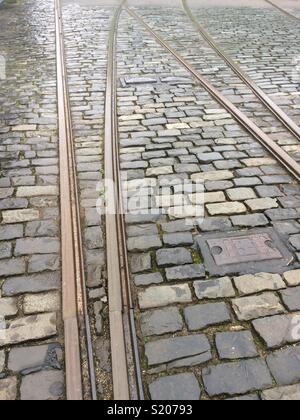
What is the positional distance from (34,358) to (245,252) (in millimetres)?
1890

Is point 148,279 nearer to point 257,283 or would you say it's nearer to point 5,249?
point 257,283

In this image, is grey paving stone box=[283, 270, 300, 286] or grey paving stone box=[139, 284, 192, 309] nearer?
grey paving stone box=[139, 284, 192, 309]

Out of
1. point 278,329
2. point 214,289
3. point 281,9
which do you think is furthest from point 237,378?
point 281,9

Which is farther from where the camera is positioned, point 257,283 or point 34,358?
point 257,283

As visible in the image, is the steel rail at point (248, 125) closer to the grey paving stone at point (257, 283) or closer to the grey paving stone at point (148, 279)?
the grey paving stone at point (257, 283)

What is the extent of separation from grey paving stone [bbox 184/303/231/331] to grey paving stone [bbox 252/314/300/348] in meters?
0.23

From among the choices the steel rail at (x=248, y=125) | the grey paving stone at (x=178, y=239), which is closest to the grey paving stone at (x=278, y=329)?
the grey paving stone at (x=178, y=239)

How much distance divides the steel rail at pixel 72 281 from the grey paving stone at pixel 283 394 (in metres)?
1.04

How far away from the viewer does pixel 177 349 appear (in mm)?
2748

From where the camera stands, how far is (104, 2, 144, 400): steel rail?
2.52 meters

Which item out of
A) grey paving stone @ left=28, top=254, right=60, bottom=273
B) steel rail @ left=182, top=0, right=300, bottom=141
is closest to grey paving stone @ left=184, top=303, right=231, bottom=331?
grey paving stone @ left=28, top=254, right=60, bottom=273

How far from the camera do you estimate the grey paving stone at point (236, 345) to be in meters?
2.70

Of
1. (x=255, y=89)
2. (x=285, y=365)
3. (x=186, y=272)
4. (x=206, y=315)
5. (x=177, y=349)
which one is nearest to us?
(x=285, y=365)

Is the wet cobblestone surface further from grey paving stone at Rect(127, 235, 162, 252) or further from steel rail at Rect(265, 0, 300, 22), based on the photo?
steel rail at Rect(265, 0, 300, 22)
